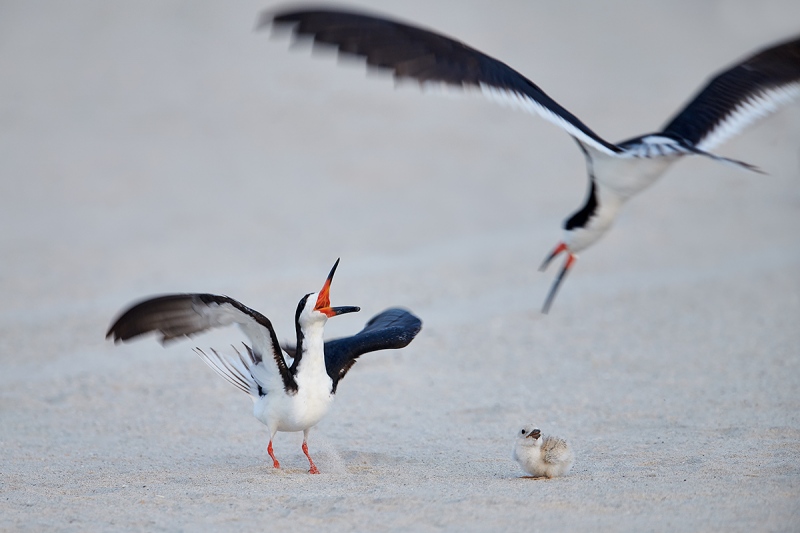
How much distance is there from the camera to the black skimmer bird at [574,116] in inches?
209

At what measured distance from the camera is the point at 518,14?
24672 mm

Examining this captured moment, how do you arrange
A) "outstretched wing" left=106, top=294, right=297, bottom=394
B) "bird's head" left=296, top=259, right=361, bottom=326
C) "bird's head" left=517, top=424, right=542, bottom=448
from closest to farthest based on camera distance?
"outstretched wing" left=106, top=294, right=297, bottom=394 < "bird's head" left=517, top=424, right=542, bottom=448 < "bird's head" left=296, top=259, right=361, bottom=326

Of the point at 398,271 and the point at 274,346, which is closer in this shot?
the point at 274,346

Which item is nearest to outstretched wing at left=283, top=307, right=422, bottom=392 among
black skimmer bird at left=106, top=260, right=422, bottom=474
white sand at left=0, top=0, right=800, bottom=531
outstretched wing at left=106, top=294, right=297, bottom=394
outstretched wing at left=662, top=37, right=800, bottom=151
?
black skimmer bird at left=106, top=260, right=422, bottom=474

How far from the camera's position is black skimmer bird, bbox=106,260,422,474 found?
5.48m

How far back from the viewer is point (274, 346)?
577cm

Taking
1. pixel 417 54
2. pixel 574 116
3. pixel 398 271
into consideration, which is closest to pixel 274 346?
pixel 417 54

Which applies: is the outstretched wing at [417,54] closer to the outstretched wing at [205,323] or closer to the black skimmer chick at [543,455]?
the outstretched wing at [205,323]

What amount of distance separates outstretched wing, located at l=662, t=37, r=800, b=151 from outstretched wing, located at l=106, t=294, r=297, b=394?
3.09 metres

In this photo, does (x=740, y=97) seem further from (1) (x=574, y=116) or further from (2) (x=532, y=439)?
(2) (x=532, y=439)

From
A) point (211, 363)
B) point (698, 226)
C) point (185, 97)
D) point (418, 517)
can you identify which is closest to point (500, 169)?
point (698, 226)

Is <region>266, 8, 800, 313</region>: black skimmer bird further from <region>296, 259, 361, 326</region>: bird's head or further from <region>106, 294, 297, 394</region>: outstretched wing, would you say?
<region>106, 294, 297, 394</region>: outstretched wing

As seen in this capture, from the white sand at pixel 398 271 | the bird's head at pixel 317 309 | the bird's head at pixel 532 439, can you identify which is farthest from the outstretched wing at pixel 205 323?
the bird's head at pixel 532 439

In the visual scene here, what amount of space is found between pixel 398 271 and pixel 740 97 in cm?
603
